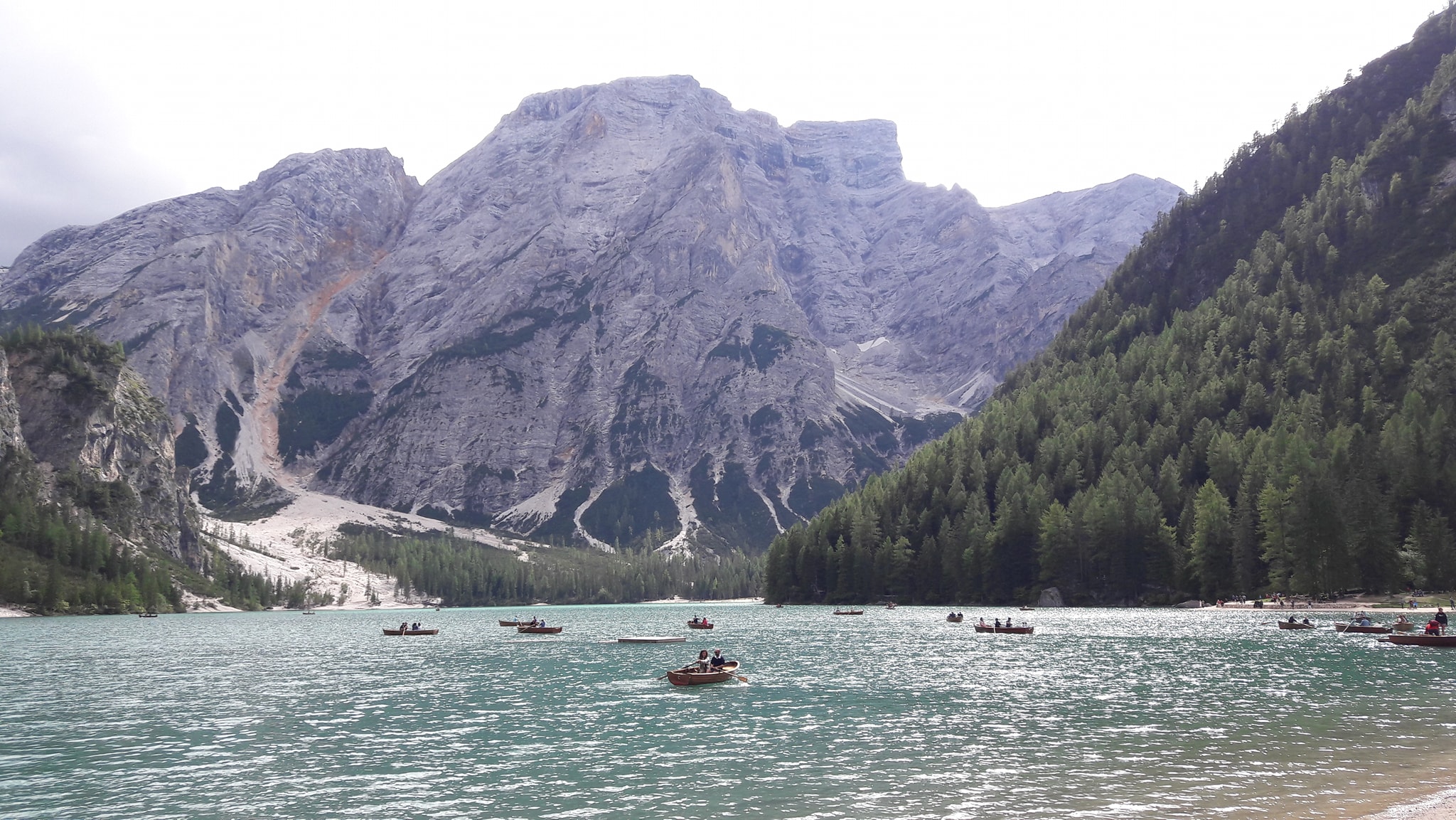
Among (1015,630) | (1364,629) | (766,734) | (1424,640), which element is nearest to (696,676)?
(766,734)

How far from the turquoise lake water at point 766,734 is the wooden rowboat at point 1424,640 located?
1556 mm

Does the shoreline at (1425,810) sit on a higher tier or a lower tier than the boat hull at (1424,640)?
higher

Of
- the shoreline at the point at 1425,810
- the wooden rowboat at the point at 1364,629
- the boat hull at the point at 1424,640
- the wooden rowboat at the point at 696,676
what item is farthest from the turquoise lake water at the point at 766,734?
the wooden rowboat at the point at 1364,629

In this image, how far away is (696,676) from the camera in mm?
73125

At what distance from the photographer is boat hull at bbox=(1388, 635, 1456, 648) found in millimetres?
85356

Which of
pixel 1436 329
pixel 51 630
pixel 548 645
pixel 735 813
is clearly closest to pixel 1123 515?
pixel 1436 329

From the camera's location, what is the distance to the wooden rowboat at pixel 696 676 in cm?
7331

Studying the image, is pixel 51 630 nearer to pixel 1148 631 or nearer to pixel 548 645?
pixel 548 645

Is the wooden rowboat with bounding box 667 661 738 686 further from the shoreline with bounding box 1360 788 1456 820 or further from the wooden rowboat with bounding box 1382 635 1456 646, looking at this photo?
the wooden rowboat with bounding box 1382 635 1456 646

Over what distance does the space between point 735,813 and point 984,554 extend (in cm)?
16377

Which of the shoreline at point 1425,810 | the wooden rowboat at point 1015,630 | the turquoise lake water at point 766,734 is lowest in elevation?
the wooden rowboat at point 1015,630

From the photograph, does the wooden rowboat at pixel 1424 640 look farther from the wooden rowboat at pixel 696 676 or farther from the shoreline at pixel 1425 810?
the wooden rowboat at pixel 696 676

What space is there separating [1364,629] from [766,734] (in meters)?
84.2

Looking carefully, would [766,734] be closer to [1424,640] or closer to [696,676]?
[696,676]
